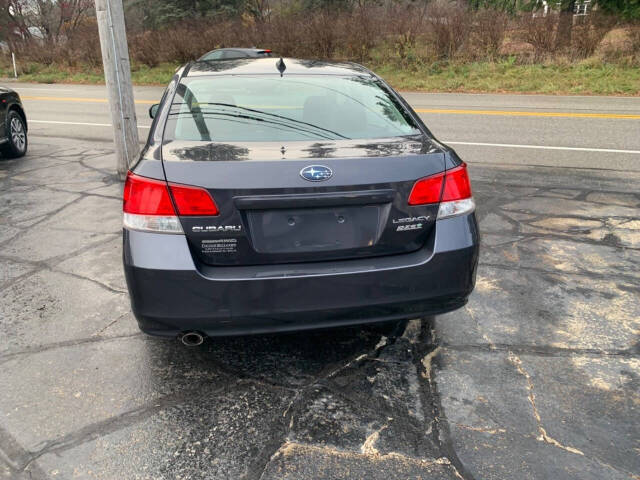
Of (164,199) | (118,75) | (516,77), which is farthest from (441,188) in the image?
(516,77)

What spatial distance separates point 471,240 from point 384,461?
1.19m

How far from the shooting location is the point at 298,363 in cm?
321

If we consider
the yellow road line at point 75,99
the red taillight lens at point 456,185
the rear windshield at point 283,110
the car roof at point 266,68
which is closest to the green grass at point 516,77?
the yellow road line at point 75,99

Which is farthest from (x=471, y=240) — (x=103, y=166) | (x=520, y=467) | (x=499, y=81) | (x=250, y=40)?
(x=250, y=40)

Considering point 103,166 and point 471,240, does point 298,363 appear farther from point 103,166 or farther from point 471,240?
point 103,166

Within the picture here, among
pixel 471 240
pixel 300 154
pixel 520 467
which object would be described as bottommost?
pixel 520 467

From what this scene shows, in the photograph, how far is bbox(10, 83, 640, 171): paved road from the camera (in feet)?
27.3

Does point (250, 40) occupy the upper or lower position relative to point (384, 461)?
upper

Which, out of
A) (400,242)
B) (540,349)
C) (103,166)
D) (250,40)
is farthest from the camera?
(250,40)

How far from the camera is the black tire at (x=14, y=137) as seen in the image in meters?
8.60

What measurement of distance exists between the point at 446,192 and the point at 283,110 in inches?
45.8

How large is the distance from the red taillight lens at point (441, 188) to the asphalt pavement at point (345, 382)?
3.12ft

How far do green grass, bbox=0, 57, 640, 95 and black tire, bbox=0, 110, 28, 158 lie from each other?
469 inches

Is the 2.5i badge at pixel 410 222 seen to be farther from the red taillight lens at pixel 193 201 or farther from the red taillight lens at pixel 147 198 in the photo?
the red taillight lens at pixel 147 198
